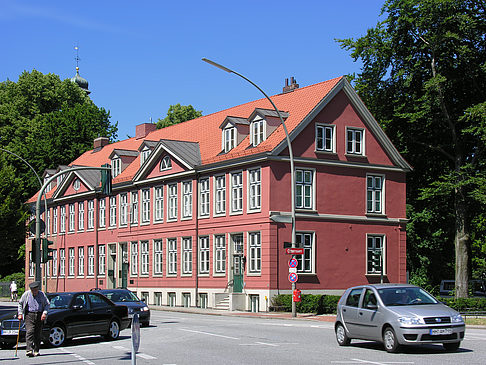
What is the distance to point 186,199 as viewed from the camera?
47875mm

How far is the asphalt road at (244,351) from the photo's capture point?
15609 mm

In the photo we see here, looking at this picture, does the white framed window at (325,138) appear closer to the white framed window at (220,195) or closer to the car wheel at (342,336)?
the white framed window at (220,195)

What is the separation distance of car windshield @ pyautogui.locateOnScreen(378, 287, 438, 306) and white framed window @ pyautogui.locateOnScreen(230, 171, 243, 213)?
24.9m

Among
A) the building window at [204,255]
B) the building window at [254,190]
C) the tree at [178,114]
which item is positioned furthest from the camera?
the tree at [178,114]

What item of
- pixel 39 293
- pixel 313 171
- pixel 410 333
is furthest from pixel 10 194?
pixel 410 333

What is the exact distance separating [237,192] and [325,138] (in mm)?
5446

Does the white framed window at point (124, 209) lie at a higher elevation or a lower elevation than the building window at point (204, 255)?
higher

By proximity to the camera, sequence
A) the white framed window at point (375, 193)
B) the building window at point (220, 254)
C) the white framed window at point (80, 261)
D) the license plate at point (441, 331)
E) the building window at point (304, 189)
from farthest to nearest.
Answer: the white framed window at point (80, 261) < the white framed window at point (375, 193) < the building window at point (220, 254) < the building window at point (304, 189) < the license plate at point (441, 331)

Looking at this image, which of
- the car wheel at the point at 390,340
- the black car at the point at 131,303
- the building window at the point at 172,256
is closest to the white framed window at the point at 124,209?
the building window at the point at 172,256

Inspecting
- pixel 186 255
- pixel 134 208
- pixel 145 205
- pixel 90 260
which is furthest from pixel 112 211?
pixel 186 255

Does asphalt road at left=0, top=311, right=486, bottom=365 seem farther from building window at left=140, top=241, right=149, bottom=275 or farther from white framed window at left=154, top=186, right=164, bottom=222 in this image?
building window at left=140, top=241, right=149, bottom=275

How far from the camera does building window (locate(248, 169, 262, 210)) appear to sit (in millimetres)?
41188

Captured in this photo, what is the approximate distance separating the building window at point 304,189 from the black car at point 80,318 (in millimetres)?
20043

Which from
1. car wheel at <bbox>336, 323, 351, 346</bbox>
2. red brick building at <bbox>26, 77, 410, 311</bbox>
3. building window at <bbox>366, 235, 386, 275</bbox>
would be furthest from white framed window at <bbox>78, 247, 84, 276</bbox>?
car wheel at <bbox>336, 323, 351, 346</bbox>
